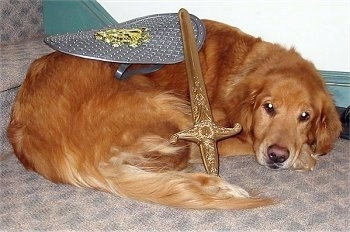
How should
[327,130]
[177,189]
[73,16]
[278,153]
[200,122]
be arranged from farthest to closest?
[73,16], [327,130], [278,153], [200,122], [177,189]

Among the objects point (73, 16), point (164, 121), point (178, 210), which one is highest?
point (73, 16)

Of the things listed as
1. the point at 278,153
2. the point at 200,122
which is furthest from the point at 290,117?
the point at 200,122

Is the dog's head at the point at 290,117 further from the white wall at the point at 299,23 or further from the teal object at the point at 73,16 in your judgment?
the teal object at the point at 73,16

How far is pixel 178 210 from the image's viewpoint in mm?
2014

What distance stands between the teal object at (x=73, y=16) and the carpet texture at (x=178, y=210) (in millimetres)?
1577

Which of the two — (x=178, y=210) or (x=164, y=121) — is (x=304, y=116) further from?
(x=178, y=210)

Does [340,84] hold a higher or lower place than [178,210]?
higher

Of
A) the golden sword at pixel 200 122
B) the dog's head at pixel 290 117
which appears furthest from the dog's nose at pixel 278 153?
the golden sword at pixel 200 122

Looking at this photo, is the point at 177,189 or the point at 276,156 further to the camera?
the point at 276,156

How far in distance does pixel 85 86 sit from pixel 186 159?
567mm

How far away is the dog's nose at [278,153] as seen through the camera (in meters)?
2.28

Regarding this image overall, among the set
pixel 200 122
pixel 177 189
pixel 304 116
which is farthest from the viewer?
pixel 304 116

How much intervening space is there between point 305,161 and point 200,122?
61 cm

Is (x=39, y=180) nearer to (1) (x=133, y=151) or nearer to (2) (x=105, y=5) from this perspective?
(1) (x=133, y=151)
